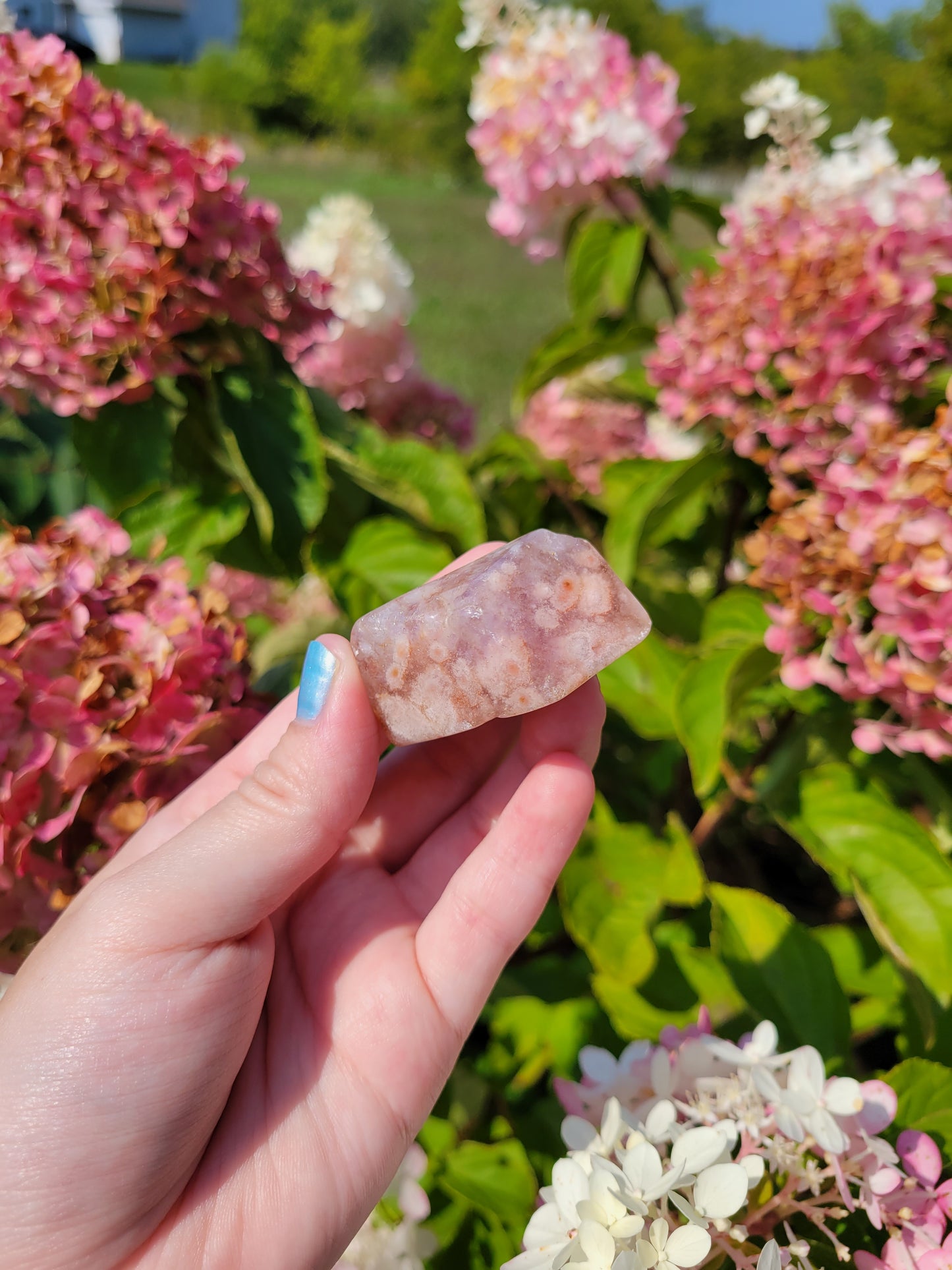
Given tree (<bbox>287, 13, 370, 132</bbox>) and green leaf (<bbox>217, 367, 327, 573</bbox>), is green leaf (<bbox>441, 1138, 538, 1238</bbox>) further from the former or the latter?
tree (<bbox>287, 13, 370, 132</bbox>)

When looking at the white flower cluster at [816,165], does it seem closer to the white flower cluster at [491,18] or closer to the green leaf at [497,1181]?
the white flower cluster at [491,18]

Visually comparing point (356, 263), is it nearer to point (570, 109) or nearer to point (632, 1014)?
point (570, 109)

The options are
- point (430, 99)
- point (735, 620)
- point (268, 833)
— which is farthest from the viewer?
point (430, 99)

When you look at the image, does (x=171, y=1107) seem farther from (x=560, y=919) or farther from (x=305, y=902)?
(x=560, y=919)

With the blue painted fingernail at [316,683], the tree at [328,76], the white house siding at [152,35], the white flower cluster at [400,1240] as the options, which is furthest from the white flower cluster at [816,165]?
the tree at [328,76]

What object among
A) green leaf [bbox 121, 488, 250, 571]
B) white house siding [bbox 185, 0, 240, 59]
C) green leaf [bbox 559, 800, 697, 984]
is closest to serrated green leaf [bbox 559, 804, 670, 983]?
green leaf [bbox 559, 800, 697, 984]

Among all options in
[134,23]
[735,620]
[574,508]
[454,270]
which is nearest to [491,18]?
[574,508]

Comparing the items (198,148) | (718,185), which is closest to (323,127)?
(718,185)
